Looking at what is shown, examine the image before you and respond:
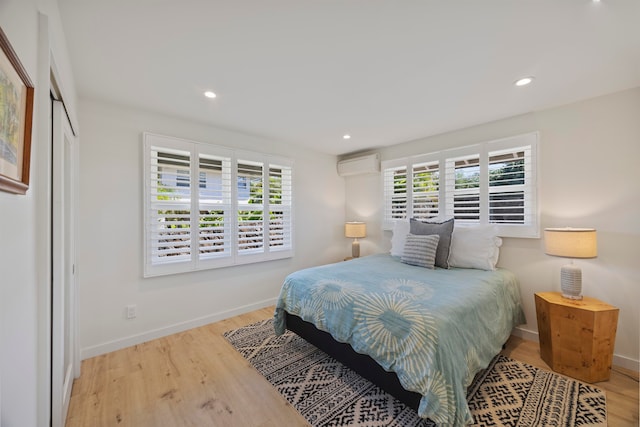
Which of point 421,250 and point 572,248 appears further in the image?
point 421,250

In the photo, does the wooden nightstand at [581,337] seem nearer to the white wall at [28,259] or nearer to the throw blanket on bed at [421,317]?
the throw blanket on bed at [421,317]

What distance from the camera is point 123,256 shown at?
260cm

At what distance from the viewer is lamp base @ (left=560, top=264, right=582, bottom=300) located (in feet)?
7.36

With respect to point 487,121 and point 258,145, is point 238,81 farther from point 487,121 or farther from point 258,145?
point 487,121

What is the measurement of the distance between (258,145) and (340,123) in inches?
47.7

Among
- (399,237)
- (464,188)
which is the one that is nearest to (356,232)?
(399,237)

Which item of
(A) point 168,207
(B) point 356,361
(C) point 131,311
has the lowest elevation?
(B) point 356,361

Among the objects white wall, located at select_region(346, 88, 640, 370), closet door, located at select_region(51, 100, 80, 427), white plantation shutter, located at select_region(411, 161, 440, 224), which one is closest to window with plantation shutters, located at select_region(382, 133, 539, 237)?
white plantation shutter, located at select_region(411, 161, 440, 224)

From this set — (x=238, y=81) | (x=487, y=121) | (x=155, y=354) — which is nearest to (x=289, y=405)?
(x=155, y=354)

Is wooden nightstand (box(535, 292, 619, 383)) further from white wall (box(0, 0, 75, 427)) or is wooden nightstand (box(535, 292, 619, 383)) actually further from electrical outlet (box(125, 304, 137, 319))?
electrical outlet (box(125, 304, 137, 319))

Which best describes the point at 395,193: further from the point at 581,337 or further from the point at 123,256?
the point at 123,256

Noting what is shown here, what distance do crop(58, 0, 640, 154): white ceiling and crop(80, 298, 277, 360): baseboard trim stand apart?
91.6 inches

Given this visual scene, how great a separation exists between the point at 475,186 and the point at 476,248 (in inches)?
31.8

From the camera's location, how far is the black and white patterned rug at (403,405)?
1688 mm
